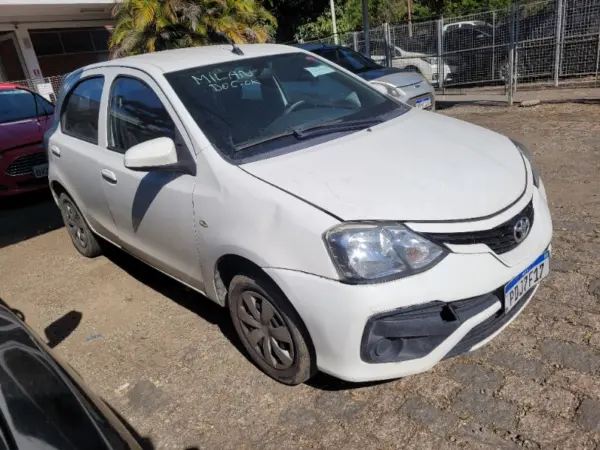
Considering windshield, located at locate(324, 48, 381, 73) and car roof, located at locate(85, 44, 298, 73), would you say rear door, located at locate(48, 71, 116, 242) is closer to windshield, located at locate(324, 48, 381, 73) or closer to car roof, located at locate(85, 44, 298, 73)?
car roof, located at locate(85, 44, 298, 73)

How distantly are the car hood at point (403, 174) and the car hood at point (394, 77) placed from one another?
17.2 ft

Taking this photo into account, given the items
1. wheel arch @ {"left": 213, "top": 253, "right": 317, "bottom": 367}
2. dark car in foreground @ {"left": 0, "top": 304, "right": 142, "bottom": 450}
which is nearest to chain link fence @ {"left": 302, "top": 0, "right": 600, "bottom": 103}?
wheel arch @ {"left": 213, "top": 253, "right": 317, "bottom": 367}

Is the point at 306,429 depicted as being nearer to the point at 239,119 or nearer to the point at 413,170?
the point at 413,170

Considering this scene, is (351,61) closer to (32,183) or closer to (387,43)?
(387,43)

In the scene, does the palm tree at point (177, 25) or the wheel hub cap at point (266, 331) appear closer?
the wheel hub cap at point (266, 331)

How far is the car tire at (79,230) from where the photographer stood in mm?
4617

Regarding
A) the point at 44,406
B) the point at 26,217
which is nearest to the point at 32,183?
the point at 26,217

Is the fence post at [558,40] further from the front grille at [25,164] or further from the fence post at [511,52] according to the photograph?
the front grille at [25,164]

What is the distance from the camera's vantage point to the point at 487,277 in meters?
2.27

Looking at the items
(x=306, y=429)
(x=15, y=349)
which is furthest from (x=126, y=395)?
(x=15, y=349)

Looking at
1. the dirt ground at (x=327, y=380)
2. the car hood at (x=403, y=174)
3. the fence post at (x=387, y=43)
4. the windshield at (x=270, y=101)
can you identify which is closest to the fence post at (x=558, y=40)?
the fence post at (x=387, y=43)

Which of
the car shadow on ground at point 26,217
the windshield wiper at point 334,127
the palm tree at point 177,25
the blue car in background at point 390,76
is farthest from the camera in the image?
the palm tree at point 177,25

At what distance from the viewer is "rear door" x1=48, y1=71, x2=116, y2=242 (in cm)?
381

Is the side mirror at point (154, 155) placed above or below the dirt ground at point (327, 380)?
above
